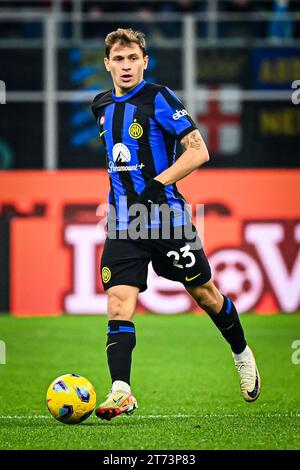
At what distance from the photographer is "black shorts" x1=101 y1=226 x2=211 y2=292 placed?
270 inches

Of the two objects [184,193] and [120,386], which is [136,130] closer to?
[120,386]

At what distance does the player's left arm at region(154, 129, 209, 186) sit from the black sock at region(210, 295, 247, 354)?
0.93 meters

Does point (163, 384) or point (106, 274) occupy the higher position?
point (106, 274)

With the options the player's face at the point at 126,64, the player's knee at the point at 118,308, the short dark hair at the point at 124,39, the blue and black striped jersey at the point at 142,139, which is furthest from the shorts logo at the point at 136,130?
the player's knee at the point at 118,308

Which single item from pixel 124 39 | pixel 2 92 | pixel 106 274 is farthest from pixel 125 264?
pixel 2 92

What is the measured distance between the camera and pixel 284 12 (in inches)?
625

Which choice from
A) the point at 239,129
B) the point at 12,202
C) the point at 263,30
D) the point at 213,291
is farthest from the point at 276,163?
the point at 213,291

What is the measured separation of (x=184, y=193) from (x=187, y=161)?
6522mm

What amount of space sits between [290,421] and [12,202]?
7.23 meters

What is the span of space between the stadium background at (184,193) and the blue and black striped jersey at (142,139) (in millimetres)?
1290

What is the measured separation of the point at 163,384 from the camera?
28.6 ft

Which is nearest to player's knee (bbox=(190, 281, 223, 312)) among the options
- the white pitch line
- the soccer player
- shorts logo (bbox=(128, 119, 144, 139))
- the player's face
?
the soccer player

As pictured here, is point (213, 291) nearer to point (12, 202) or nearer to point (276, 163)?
point (12, 202)

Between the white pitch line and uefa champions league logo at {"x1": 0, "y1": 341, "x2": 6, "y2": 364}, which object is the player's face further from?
uefa champions league logo at {"x1": 0, "y1": 341, "x2": 6, "y2": 364}
